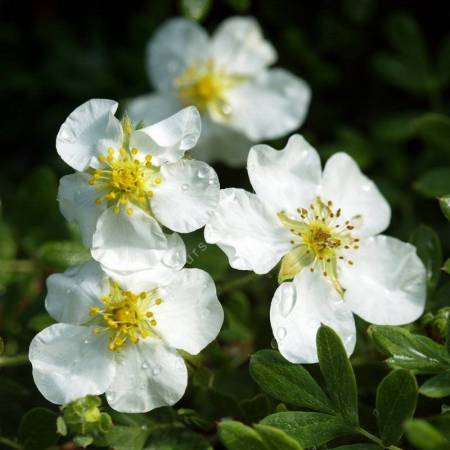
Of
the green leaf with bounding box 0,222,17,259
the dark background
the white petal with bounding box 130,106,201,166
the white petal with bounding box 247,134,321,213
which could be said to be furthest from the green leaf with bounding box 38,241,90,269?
the white petal with bounding box 247,134,321,213

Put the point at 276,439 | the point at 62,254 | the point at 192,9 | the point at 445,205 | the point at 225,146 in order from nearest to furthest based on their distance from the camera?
the point at 276,439 → the point at 445,205 → the point at 62,254 → the point at 192,9 → the point at 225,146

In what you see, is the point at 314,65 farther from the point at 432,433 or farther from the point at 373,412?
the point at 432,433

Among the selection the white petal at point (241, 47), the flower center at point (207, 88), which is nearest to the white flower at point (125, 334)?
the flower center at point (207, 88)

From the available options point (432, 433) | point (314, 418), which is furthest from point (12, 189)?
point (432, 433)

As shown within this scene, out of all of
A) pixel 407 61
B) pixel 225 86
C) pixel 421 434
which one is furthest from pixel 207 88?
pixel 421 434

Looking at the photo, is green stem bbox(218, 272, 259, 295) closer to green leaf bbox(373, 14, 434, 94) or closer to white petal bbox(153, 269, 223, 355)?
white petal bbox(153, 269, 223, 355)

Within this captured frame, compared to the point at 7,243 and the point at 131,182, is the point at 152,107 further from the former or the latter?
the point at 131,182
